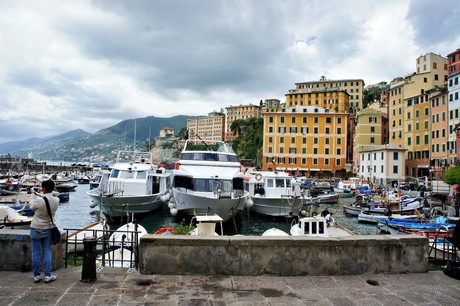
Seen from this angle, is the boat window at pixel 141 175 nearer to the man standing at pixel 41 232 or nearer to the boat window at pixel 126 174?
the boat window at pixel 126 174

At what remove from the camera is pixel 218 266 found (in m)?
6.71

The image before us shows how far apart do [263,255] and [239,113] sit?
→ 15135 cm

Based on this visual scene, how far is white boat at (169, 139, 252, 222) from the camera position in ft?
75.0

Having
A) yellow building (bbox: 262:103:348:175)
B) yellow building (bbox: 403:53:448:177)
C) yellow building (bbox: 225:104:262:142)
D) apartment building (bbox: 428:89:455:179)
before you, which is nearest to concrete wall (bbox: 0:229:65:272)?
apartment building (bbox: 428:89:455:179)

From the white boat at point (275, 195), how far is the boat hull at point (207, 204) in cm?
525

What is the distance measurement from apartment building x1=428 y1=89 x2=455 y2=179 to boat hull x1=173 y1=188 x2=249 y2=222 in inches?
1745

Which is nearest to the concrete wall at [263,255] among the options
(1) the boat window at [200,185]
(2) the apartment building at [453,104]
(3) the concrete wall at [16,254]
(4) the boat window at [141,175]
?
(3) the concrete wall at [16,254]

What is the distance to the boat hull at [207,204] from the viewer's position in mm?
22484

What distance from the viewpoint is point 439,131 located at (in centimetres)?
5766

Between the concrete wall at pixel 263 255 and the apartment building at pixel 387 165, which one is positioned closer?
the concrete wall at pixel 263 255

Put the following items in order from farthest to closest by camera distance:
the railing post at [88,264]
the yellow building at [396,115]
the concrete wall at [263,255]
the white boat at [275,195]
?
the yellow building at [396,115]
the white boat at [275,195]
the concrete wall at [263,255]
the railing post at [88,264]

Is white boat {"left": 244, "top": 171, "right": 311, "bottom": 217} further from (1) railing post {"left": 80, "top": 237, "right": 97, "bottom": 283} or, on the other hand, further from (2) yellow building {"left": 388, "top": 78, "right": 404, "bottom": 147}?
(2) yellow building {"left": 388, "top": 78, "right": 404, "bottom": 147}

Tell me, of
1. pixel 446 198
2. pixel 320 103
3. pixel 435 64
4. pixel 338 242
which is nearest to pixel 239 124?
pixel 320 103

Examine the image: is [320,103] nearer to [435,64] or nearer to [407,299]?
[435,64]
